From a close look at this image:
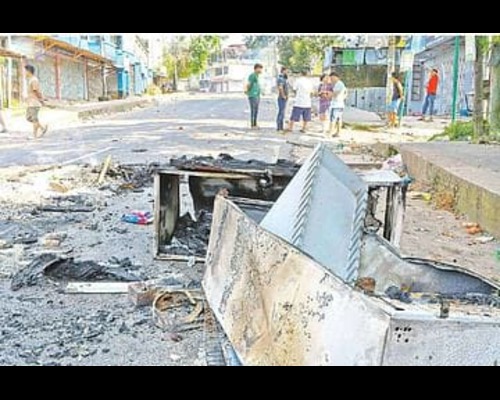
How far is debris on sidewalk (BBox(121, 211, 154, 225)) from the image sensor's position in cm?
695

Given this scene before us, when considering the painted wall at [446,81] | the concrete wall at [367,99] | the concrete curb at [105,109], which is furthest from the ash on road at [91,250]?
the concrete wall at [367,99]

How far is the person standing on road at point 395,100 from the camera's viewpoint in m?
18.8

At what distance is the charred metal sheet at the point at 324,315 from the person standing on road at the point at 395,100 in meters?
15.5

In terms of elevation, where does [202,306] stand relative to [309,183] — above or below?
below

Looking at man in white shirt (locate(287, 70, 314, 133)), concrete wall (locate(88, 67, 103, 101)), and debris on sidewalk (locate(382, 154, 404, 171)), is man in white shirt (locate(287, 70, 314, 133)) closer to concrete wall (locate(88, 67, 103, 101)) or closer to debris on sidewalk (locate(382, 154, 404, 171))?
debris on sidewalk (locate(382, 154, 404, 171))

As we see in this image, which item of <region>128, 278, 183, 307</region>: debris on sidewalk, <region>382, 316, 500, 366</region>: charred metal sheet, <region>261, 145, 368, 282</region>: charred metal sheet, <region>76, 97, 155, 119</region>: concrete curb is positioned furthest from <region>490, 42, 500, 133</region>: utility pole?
<region>76, 97, 155, 119</region>: concrete curb

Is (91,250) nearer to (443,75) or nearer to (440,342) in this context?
(440,342)

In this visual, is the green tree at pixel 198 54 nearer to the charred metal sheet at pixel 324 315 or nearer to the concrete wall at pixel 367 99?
the concrete wall at pixel 367 99

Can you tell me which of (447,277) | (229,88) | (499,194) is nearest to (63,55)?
(499,194)

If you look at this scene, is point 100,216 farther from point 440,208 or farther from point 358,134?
point 358,134

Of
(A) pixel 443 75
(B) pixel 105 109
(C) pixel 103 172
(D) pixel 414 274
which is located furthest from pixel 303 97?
(A) pixel 443 75

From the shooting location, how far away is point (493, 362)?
7.47ft

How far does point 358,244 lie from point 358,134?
44.9ft

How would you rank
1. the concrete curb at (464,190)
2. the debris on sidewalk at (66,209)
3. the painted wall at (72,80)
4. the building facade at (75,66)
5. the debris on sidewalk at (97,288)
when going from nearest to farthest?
the debris on sidewalk at (97,288)
the concrete curb at (464,190)
the debris on sidewalk at (66,209)
the building facade at (75,66)
the painted wall at (72,80)
